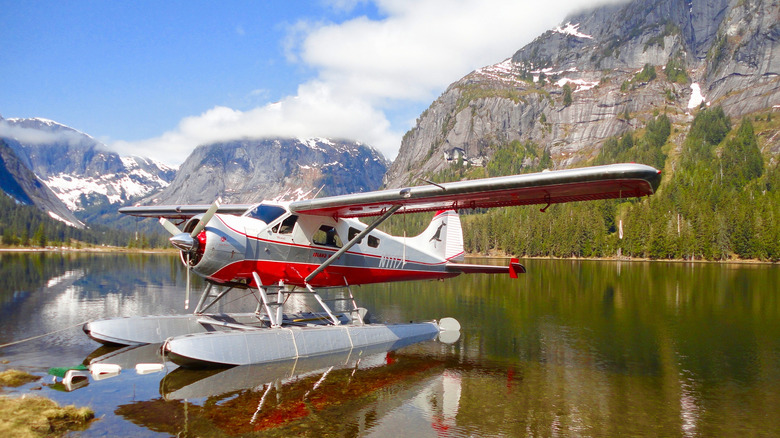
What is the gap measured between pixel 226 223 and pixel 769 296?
86.4ft

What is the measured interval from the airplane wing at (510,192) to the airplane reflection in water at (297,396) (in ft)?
11.1

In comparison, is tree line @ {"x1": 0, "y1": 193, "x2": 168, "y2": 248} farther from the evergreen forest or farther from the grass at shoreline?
the grass at shoreline

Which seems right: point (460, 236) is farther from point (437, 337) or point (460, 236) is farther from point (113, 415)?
point (113, 415)

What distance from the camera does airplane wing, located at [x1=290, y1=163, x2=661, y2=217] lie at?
7.63m

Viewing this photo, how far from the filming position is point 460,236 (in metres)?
16.3

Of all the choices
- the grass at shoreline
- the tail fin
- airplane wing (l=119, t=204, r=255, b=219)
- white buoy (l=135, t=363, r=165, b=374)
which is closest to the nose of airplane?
white buoy (l=135, t=363, r=165, b=374)

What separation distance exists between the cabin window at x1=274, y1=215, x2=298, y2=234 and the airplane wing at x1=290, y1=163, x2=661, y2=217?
0.20 meters

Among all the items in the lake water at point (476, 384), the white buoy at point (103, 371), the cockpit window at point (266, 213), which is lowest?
the lake water at point (476, 384)

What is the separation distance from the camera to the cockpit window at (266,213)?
1098 cm

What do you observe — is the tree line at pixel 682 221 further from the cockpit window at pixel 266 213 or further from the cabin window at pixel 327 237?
the cockpit window at pixel 266 213

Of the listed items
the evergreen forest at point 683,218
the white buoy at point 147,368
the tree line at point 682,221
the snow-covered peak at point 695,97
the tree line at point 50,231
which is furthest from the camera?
the snow-covered peak at point 695,97

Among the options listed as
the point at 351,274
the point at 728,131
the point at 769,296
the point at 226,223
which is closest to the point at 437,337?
the point at 351,274

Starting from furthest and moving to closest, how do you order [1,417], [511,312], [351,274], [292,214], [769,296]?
[769,296] < [511,312] < [351,274] < [292,214] < [1,417]

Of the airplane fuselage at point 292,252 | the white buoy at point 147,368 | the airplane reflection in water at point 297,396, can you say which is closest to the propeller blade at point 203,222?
the airplane fuselage at point 292,252
